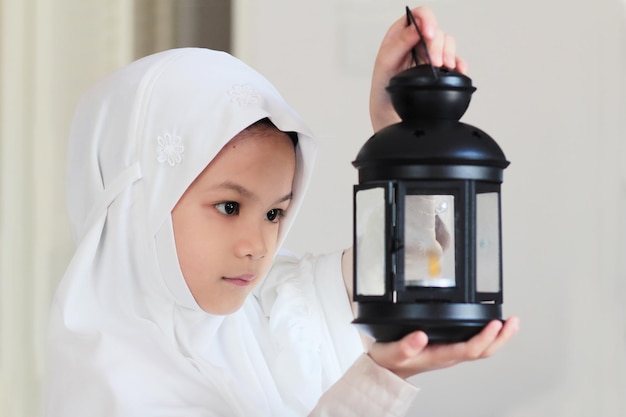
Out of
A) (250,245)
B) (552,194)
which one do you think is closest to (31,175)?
(250,245)

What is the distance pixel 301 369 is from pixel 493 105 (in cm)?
64

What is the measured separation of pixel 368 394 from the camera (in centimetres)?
105

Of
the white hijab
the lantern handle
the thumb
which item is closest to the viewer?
the thumb

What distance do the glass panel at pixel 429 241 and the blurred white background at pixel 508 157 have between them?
0.68 metres

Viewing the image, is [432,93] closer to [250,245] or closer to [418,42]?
[418,42]

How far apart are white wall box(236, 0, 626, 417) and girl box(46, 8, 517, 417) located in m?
0.51

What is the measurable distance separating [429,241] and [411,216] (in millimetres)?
33

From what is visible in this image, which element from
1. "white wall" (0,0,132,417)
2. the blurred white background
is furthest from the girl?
"white wall" (0,0,132,417)

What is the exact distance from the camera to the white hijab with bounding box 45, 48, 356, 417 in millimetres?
1232

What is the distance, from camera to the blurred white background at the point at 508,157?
1.65m

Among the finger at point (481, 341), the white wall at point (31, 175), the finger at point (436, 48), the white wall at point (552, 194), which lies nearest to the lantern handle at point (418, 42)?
the finger at point (436, 48)

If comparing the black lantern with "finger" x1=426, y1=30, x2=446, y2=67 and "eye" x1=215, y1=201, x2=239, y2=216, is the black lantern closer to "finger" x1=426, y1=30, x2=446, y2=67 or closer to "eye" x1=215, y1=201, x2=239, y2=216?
"finger" x1=426, y1=30, x2=446, y2=67

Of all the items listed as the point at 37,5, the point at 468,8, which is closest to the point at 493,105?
the point at 468,8

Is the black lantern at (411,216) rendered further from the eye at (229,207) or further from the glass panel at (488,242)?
the eye at (229,207)
